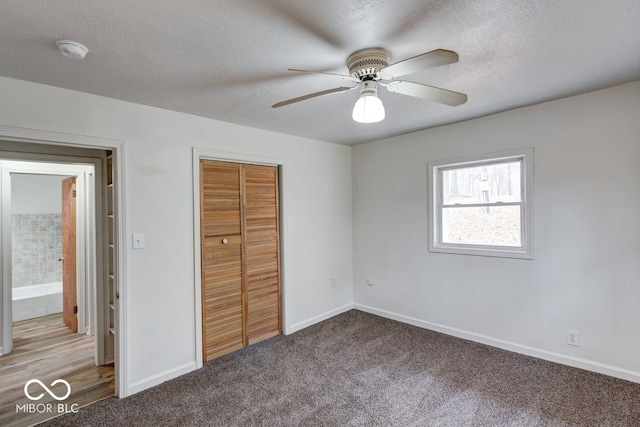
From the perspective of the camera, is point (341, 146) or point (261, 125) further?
point (341, 146)

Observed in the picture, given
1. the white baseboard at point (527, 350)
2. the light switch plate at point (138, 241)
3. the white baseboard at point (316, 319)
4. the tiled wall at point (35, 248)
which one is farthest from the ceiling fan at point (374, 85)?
the tiled wall at point (35, 248)

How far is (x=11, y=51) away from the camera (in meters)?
1.66

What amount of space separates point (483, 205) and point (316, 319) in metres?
2.39

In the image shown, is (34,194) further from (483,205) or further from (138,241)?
(483,205)

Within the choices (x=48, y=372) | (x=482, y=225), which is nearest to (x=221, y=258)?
(x=48, y=372)

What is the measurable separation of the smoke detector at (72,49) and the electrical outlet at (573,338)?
407 cm

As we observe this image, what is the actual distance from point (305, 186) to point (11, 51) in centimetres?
269

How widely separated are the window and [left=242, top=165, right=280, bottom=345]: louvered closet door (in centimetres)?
185

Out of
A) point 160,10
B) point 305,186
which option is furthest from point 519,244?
point 160,10

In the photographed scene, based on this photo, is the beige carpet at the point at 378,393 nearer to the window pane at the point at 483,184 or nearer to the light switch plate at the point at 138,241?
the light switch plate at the point at 138,241

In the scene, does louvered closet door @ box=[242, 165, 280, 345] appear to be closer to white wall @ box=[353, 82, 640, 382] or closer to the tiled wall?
white wall @ box=[353, 82, 640, 382]

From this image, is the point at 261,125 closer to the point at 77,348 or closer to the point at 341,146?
the point at 341,146

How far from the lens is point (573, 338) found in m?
2.64

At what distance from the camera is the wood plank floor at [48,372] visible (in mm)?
2271
